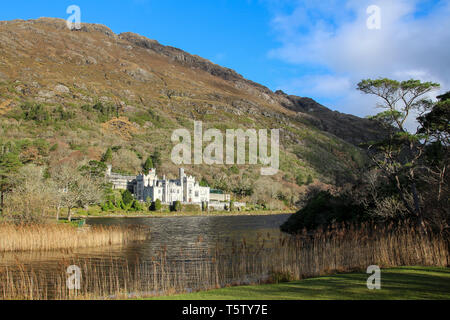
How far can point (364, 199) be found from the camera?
32031mm

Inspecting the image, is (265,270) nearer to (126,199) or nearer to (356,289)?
(356,289)

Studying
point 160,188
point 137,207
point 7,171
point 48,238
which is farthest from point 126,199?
point 48,238

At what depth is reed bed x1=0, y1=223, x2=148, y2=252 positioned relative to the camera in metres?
27.2

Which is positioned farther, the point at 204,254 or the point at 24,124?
the point at 24,124

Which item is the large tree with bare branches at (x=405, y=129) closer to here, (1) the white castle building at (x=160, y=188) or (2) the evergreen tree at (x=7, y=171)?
(2) the evergreen tree at (x=7, y=171)

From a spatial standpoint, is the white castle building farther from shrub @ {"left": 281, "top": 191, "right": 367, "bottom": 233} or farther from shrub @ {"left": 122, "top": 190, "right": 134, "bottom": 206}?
shrub @ {"left": 281, "top": 191, "right": 367, "bottom": 233}

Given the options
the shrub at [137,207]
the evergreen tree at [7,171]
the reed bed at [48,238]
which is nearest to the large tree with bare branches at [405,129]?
the reed bed at [48,238]

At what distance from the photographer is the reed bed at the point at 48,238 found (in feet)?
89.1

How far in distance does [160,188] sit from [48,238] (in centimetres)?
7438

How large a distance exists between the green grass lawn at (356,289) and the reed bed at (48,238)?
1991cm

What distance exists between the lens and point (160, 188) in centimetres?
10225
